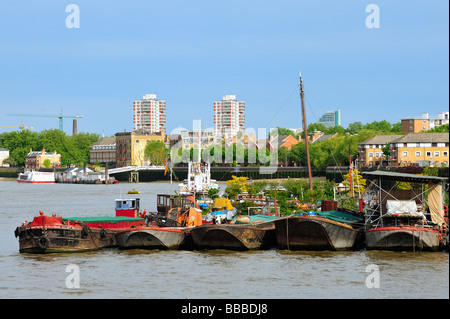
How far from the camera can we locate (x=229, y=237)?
1559 inches

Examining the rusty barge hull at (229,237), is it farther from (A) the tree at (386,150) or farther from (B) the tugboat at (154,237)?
(A) the tree at (386,150)

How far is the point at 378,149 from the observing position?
521 ft

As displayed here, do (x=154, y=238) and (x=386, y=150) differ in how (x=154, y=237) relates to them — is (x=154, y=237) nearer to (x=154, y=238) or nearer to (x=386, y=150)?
(x=154, y=238)

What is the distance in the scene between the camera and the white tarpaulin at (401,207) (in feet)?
127

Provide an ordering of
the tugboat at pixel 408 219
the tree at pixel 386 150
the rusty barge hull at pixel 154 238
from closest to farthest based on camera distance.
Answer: the tugboat at pixel 408 219 < the rusty barge hull at pixel 154 238 < the tree at pixel 386 150

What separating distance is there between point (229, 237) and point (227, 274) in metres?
6.42

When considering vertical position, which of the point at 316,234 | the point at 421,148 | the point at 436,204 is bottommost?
the point at 316,234

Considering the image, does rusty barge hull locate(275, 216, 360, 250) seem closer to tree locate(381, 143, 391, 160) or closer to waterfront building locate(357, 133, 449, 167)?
waterfront building locate(357, 133, 449, 167)

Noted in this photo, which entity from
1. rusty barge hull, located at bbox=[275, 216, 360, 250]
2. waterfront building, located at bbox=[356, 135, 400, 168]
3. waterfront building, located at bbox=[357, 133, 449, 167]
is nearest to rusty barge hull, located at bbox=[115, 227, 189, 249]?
rusty barge hull, located at bbox=[275, 216, 360, 250]

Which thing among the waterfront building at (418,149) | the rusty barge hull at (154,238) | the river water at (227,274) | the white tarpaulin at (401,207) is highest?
the waterfront building at (418,149)

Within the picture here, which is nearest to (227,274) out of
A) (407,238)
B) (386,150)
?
(407,238)

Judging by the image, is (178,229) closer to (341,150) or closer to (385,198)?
(385,198)

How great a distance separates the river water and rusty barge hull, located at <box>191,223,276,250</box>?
22.1 inches

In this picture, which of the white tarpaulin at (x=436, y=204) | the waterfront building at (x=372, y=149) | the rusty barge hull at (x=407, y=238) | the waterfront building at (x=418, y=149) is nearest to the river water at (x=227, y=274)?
the rusty barge hull at (x=407, y=238)
